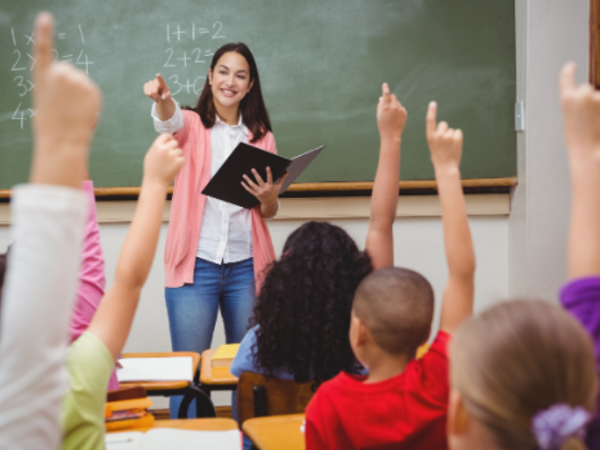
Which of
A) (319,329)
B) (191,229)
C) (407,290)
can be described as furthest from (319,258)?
(191,229)

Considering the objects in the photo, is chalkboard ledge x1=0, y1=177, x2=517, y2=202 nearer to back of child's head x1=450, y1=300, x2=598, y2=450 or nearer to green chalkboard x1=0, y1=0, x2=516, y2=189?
green chalkboard x1=0, y1=0, x2=516, y2=189

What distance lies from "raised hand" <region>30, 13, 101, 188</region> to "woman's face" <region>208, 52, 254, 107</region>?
179 cm

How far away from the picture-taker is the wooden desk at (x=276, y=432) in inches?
46.6

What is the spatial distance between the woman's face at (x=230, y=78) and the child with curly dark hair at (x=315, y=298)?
992 mm

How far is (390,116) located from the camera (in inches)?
59.1

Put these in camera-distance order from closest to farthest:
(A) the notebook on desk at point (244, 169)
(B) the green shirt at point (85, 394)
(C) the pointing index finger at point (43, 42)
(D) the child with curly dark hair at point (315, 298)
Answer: (C) the pointing index finger at point (43, 42) < (B) the green shirt at point (85, 394) < (D) the child with curly dark hair at point (315, 298) < (A) the notebook on desk at point (244, 169)

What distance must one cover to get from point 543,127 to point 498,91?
0.93 feet

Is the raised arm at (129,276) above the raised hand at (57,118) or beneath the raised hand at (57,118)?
beneath

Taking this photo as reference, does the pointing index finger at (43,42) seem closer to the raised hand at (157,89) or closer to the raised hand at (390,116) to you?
the raised hand at (390,116)

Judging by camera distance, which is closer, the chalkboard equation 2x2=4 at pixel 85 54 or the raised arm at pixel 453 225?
the raised arm at pixel 453 225

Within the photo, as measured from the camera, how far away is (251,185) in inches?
84.0

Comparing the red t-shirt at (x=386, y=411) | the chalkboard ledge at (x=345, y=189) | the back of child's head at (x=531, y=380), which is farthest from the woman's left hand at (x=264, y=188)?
the back of child's head at (x=531, y=380)

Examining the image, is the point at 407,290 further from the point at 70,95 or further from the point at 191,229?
the point at 191,229

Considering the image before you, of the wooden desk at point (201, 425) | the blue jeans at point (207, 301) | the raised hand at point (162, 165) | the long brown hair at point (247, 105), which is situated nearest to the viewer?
the raised hand at point (162, 165)
